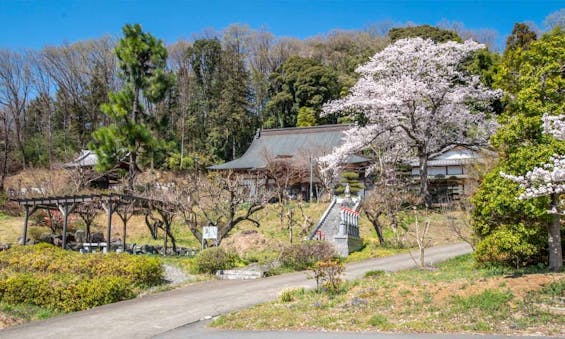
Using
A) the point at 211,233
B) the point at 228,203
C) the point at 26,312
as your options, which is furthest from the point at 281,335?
the point at 228,203

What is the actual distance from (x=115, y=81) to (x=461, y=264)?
37428mm

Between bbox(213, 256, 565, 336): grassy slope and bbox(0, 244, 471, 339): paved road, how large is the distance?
3.25 feet

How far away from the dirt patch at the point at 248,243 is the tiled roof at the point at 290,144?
1241 centimetres

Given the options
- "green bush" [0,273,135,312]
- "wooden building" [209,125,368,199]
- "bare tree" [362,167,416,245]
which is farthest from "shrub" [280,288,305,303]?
"wooden building" [209,125,368,199]

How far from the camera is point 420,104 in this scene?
82.5 feet

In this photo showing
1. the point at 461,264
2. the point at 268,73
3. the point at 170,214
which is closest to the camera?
the point at 461,264

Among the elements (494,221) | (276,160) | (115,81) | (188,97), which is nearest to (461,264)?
(494,221)

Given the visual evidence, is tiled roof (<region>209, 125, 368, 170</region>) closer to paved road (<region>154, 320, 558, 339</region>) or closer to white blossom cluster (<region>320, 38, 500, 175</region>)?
white blossom cluster (<region>320, 38, 500, 175</region>)

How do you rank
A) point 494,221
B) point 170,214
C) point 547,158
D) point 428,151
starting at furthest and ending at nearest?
point 428,151, point 170,214, point 494,221, point 547,158

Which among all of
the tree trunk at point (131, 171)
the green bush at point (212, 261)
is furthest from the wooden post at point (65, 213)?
the green bush at point (212, 261)

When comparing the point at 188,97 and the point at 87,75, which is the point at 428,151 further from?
the point at 87,75

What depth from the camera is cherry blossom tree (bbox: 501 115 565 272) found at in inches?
270

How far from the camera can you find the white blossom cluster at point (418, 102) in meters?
24.3

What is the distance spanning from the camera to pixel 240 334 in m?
7.05
